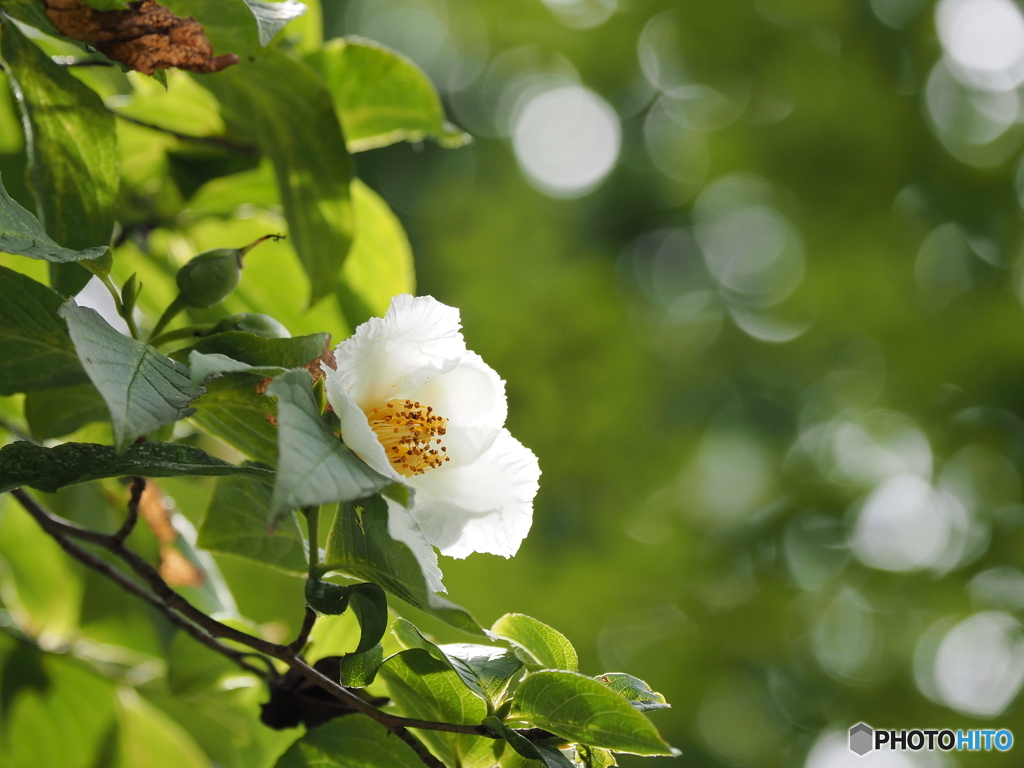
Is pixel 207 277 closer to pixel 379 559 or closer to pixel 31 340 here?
pixel 31 340

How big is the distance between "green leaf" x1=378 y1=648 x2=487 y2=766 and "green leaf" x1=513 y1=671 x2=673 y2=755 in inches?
1.2

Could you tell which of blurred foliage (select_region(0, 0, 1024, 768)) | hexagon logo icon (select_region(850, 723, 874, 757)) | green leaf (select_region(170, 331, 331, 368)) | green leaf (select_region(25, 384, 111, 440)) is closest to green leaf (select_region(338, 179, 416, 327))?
green leaf (select_region(25, 384, 111, 440))

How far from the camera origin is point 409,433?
17.2 inches

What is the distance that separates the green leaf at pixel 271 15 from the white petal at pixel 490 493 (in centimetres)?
22

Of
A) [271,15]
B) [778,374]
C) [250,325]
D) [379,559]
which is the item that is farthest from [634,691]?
[778,374]

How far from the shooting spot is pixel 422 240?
2852mm

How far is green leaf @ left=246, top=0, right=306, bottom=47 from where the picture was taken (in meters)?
0.39

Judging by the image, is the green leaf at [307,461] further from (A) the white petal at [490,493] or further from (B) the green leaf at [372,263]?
(B) the green leaf at [372,263]

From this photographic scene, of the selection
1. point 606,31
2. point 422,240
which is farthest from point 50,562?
point 606,31

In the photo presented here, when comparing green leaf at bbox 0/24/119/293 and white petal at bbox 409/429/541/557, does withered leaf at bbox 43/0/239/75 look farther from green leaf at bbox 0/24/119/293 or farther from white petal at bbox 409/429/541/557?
white petal at bbox 409/429/541/557

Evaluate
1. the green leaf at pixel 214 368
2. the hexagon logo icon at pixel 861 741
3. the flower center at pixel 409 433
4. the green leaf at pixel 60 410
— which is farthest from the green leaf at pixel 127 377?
the hexagon logo icon at pixel 861 741

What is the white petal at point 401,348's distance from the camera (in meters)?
0.38

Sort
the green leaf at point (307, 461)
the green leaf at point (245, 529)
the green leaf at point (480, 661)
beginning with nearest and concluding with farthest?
the green leaf at point (307, 461), the green leaf at point (480, 661), the green leaf at point (245, 529)

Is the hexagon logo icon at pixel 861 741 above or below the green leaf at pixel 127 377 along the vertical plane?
above
